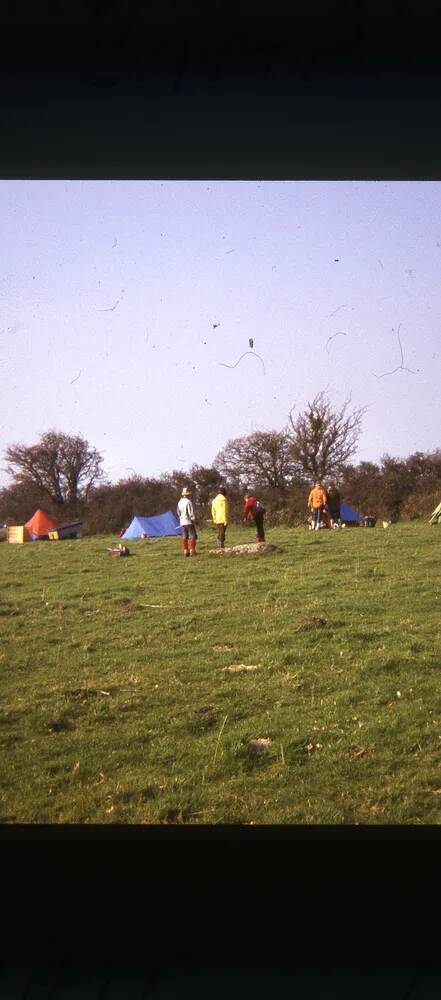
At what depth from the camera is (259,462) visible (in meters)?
3.71

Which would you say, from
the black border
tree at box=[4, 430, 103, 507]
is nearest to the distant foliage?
tree at box=[4, 430, 103, 507]

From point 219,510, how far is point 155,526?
1.02ft

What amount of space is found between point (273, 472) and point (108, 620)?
1.10 meters

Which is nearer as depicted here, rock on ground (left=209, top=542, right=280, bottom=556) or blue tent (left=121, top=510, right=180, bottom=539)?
blue tent (left=121, top=510, right=180, bottom=539)

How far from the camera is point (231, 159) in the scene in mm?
1931

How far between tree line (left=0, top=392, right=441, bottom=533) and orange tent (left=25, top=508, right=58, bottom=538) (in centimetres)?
4

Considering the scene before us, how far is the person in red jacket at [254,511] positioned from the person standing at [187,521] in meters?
0.26

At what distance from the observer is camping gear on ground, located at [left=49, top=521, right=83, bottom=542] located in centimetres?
368

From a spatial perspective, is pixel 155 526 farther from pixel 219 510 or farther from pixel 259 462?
pixel 259 462

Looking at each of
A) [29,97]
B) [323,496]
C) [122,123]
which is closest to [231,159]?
[122,123]

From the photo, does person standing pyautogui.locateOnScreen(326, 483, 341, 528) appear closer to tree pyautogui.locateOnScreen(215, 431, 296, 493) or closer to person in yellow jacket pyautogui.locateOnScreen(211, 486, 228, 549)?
tree pyautogui.locateOnScreen(215, 431, 296, 493)

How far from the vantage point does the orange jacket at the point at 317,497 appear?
3736 mm

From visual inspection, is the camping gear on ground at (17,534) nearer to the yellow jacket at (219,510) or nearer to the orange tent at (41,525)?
the orange tent at (41,525)
